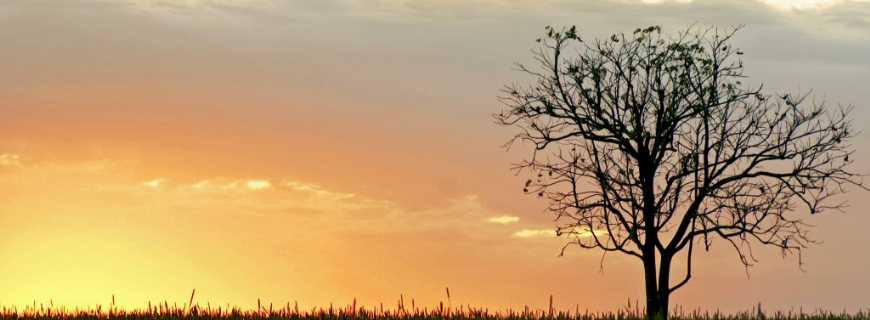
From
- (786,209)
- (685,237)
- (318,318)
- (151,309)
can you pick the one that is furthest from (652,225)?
(151,309)

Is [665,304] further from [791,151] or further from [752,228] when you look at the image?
[791,151]

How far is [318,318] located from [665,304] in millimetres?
9416

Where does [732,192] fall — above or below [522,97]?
below

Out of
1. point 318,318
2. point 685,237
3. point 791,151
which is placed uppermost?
point 791,151

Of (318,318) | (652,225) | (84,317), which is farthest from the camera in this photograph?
(652,225)

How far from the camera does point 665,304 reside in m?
30.5

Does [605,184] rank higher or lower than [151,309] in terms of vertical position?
higher

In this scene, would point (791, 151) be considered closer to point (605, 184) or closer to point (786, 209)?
point (786, 209)

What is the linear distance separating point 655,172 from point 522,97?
3.98 metres

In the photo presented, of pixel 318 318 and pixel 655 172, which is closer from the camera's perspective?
pixel 318 318

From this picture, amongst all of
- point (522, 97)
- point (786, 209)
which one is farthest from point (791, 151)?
point (522, 97)

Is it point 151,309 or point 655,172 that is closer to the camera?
point 151,309

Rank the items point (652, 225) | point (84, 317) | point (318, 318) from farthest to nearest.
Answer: point (652, 225)
point (84, 317)
point (318, 318)

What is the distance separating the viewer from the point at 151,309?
28031 mm
